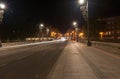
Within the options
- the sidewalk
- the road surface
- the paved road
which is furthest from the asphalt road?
the paved road

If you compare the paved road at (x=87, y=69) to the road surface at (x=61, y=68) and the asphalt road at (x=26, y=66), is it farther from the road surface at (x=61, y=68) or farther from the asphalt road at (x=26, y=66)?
the asphalt road at (x=26, y=66)

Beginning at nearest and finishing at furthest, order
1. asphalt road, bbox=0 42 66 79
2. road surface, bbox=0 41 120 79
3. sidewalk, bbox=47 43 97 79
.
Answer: sidewalk, bbox=47 43 97 79
road surface, bbox=0 41 120 79
asphalt road, bbox=0 42 66 79

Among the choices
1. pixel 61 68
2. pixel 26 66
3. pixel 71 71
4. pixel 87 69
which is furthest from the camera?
Answer: pixel 26 66

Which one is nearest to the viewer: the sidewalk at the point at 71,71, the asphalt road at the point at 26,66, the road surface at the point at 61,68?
the sidewalk at the point at 71,71

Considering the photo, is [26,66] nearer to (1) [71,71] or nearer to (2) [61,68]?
(2) [61,68]

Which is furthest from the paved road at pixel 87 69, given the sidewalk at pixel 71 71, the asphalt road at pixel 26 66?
the asphalt road at pixel 26 66

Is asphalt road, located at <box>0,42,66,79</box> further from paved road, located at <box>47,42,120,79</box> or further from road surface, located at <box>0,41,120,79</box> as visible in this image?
paved road, located at <box>47,42,120,79</box>

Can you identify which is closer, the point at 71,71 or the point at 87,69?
the point at 71,71

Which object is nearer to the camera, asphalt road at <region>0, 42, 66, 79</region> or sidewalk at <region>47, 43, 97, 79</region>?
sidewalk at <region>47, 43, 97, 79</region>

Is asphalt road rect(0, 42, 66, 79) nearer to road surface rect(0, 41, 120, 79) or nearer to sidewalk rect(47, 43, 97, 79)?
road surface rect(0, 41, 120, 79)

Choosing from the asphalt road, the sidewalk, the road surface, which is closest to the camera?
the sidewalk

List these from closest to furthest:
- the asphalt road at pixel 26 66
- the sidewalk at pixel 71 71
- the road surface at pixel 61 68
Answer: the sidewalk at pixel 71 71 → the road surface at pixel 61 68 → the asphalt road at pixel 26 66

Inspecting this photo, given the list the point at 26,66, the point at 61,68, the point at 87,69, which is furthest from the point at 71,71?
the point at 26,66

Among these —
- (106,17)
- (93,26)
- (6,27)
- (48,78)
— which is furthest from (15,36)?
(48,78)
